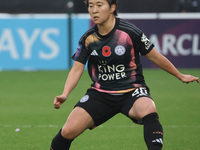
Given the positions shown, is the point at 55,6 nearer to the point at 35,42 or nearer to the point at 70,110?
the point at 35,42

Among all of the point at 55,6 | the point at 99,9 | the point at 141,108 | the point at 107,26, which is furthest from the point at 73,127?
the point at 55,6

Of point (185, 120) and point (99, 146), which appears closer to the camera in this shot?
point (99, 146)

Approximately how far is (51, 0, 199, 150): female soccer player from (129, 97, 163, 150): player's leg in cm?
1

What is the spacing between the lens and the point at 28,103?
976 cm

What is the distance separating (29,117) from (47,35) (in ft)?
22.4

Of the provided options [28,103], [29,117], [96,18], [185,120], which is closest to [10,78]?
[28,103]

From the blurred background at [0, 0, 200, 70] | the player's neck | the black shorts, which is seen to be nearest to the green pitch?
the black shorts

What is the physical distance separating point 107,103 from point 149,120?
20.2 inches

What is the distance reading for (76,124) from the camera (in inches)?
189

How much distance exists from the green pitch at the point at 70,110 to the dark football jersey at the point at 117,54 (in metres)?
1.47

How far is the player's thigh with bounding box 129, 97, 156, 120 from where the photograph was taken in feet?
15.6

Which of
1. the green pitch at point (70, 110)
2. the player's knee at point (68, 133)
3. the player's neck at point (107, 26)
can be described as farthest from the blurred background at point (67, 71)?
the player's neck at point (107, 26)

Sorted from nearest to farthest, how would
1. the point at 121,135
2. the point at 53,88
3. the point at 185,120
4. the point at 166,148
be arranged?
the point at 166,148
the point at 121,135
the point at 185,120
the point at 53,88

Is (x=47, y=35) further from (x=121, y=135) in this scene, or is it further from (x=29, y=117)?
(x=121, y=135)
